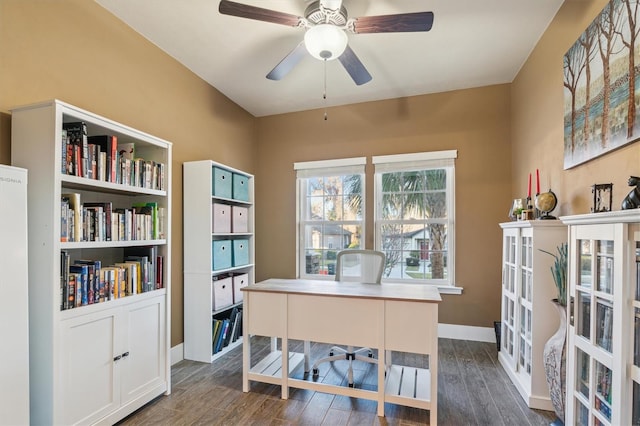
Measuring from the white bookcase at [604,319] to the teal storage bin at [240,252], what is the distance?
2858 millimetres

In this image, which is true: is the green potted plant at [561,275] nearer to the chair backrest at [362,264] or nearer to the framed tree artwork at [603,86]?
the framed tree artwork at [603,86]

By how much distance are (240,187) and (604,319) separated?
3.20 metres

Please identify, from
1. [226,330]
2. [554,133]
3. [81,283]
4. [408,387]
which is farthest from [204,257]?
[554,133]

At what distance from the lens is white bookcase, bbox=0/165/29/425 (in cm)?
145

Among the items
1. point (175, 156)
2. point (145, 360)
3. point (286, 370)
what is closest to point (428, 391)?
point (286, 370)

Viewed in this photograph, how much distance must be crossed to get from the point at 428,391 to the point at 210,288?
2.06 metres

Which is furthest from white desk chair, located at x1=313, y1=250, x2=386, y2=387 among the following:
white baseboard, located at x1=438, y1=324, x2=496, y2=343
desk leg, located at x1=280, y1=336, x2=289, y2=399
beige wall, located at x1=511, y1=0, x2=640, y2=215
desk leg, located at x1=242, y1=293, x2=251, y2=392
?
beige wall, located at x1=511, y1=0, x2=640, y2=215

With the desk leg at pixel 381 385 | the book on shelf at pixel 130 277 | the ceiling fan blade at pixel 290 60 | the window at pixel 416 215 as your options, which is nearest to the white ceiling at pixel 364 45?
the ceiling fan blade at pixel 290 60

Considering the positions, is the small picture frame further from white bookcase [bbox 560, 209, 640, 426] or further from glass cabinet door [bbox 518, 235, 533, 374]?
glass cabinet door [bbox 518, 235, 533, 374]

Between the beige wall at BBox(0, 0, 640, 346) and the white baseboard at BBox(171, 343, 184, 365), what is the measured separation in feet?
0.30

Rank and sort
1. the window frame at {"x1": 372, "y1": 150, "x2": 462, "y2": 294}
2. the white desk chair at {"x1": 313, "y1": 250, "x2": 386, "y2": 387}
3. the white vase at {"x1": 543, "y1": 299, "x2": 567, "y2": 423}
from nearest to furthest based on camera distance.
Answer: the white vase at {"x1": 543, "y1": 299, "x2": 567, "y2": 423} < the white desk chair at {"x1": 313, "y1": 250, "x2": 386, "y2": 387} < the window frame at {"x1": 372, "y1": 150, "x2": 462, "y2": 294}

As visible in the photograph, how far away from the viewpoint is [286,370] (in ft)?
7.58

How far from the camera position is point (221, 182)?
315cm

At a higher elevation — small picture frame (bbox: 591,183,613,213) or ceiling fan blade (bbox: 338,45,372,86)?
ceiling fan blade (bbox: 338,45,372,86)
